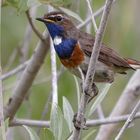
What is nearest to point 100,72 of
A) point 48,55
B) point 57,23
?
point 57,23

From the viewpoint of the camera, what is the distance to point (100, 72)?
3.68 meters

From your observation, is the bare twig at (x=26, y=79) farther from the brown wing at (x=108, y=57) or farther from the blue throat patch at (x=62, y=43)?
the brown wing at (x=108, y=57)

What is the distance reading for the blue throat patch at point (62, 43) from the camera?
12.1ft

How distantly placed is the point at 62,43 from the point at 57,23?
13cm

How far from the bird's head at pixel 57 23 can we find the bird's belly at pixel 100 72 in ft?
1.01

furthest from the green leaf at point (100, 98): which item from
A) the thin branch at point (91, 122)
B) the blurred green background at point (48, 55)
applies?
the blurred green background at point (48, 55)

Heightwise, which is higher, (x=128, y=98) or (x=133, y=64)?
(x=133, y=64)

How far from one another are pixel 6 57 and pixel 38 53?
160 centimetres

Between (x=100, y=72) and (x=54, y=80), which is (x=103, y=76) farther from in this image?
(x=54, y=80)

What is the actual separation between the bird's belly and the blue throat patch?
13 cm

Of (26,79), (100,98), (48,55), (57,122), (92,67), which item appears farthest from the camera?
(48,55)

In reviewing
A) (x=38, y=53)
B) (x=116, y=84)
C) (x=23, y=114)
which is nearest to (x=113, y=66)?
(x=38, y=53)

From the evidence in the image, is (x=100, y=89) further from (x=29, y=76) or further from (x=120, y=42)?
(x=120, y=42)

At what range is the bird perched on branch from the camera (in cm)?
361
